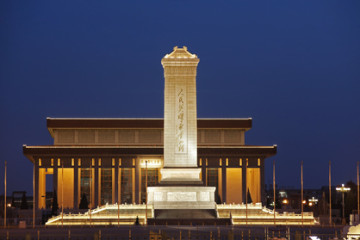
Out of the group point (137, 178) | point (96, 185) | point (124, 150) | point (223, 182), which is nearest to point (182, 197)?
point (223, 182)

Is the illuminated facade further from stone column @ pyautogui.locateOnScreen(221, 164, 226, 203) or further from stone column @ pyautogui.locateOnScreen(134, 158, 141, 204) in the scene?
stone column @ pyautogui.locateOnScreen(134, 158, 141, 204)

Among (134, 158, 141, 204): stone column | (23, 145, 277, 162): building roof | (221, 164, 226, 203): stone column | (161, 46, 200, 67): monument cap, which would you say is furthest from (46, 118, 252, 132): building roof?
(161, 46, 200, 67): monument cap

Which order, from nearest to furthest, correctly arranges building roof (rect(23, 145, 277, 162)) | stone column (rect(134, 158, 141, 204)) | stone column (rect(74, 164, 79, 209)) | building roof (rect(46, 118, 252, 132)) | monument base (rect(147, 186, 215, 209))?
1. monument base (rect(147, 186, 215, 209))
2. building roof (rect(23, 145, 277, 162))
3. stone column (rect(74, 164, 79, 209))
4. stone column (rect(134, 158, 141, 204))
5. building roof (rect(46, 118, 252, 132))

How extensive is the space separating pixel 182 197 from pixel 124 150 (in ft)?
98.3

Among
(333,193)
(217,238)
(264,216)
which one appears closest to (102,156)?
(264,216)

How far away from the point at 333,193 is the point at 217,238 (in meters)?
110

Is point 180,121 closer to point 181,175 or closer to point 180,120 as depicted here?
point 180,120

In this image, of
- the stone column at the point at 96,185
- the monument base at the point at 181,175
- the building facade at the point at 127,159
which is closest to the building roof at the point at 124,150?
the building facade at the point at 127,159

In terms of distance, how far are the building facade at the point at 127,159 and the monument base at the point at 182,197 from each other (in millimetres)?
→ 26385

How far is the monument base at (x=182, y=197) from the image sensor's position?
62.5 m

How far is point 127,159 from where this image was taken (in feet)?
303

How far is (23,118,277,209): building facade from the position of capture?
91438mm

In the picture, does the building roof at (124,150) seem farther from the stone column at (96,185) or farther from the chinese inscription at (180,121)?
the chinese inscription at (180,121)

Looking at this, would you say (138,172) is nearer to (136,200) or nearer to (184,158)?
(136,200)
